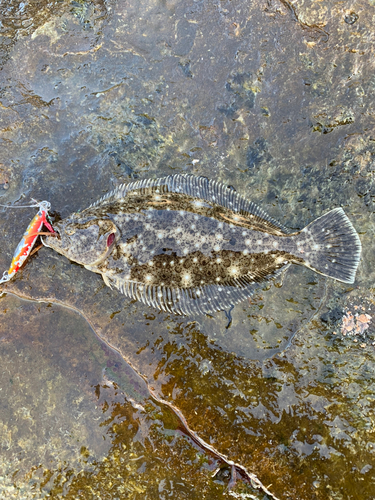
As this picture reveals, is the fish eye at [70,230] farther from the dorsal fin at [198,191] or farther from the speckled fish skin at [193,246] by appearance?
the dorsal fin at [198,191]

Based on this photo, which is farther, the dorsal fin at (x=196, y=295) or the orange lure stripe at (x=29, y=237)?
the dorsal fin at (x=196, y=295)

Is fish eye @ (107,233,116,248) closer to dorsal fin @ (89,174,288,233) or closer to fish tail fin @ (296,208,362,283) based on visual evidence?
dorsal fin @ (89,174,288,233)

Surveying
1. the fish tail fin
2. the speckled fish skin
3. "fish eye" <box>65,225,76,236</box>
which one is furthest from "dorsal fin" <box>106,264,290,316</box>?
"fish eye" <box>65,225,76,236</box>

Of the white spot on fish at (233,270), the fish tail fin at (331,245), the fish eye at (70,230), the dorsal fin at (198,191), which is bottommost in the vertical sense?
the fish tail fin at (331,245)

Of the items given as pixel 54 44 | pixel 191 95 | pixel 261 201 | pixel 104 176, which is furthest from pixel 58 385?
pixel 54 44

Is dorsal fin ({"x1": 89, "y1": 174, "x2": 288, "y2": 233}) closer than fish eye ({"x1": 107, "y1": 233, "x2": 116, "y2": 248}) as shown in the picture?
No

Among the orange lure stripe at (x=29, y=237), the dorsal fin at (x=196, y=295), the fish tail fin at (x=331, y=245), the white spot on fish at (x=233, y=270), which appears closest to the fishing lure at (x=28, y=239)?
the orange lure stripe at (x=29, y=237)

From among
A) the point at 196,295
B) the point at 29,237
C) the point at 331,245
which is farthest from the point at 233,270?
the point at 29,237

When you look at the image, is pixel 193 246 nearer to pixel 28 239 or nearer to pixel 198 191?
pixel 198 191
